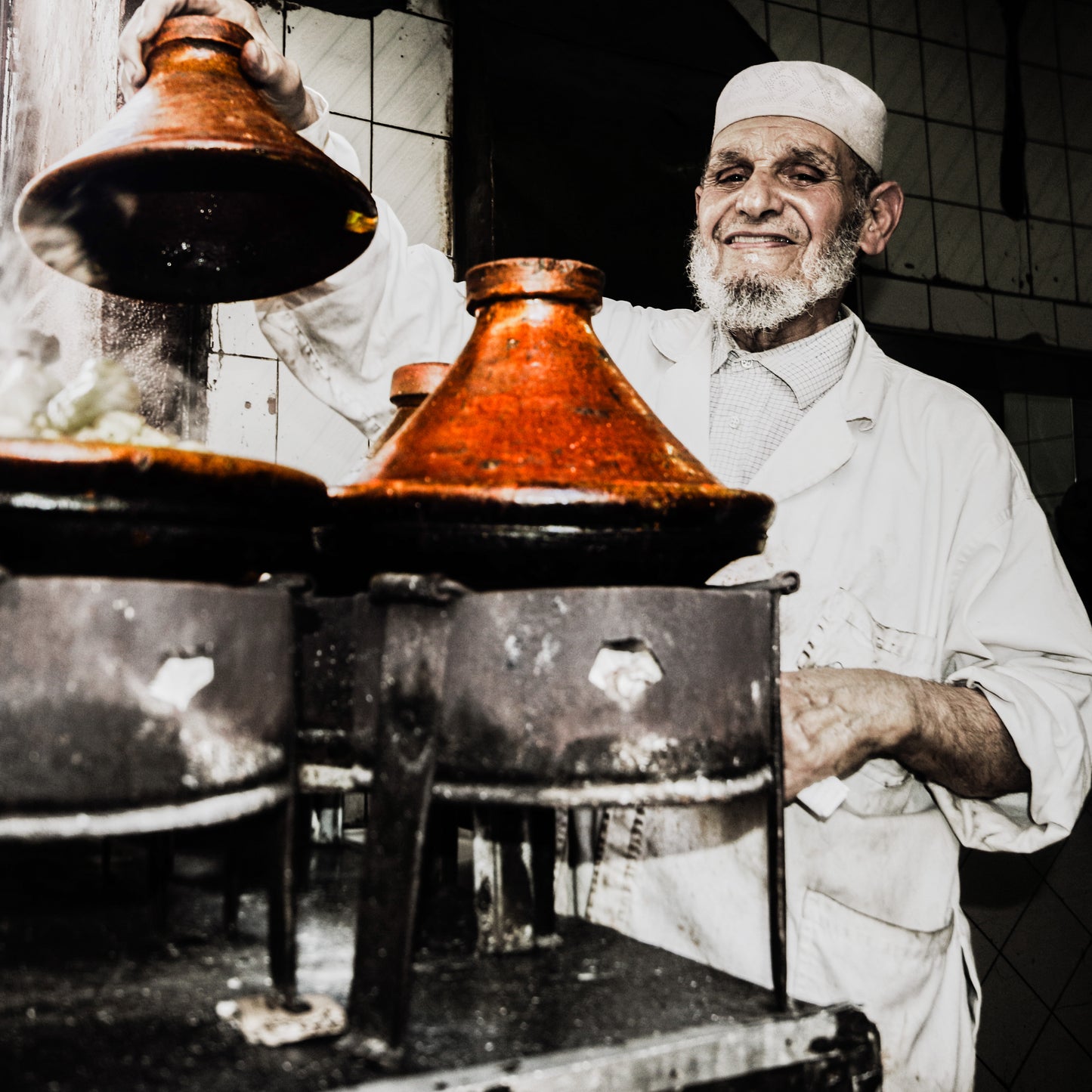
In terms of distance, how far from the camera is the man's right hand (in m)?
1.38

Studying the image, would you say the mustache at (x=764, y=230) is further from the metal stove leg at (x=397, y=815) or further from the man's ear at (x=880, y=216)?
the metal stove leg at (x=397, y=815)

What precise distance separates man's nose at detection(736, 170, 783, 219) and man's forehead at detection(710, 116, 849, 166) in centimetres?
7

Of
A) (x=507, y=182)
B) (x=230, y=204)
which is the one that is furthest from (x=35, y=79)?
(x=230, y=204)

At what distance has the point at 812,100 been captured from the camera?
2498 millimetres

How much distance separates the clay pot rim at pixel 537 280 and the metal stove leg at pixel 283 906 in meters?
0.68

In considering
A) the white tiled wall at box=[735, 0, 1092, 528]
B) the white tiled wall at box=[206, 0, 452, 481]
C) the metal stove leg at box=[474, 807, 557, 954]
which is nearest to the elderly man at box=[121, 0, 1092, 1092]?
the metal stove leg at box=[474, 807, 557, 954]

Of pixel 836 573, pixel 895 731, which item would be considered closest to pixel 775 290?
pixel 836 573

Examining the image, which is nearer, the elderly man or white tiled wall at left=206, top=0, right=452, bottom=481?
the elderly man

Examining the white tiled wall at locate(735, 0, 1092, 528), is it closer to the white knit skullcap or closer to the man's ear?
the man's ear

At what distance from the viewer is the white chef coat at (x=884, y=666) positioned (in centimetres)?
193

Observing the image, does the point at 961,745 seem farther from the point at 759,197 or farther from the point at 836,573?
the point at 759,197

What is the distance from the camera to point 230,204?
4.42 feet

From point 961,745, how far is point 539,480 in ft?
3.72

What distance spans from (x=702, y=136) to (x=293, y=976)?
3074 millimetres
